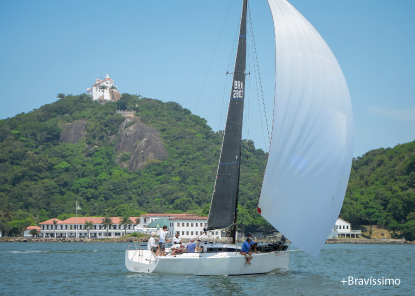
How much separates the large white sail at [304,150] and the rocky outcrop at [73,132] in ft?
541

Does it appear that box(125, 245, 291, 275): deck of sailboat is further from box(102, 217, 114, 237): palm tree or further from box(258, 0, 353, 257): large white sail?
box(102, 217, 114, 237): palm tree

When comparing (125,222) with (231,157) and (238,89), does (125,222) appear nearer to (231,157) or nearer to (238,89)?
(231,157)

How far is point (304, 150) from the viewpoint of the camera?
60.0 ft

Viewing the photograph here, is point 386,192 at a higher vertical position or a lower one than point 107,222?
higher

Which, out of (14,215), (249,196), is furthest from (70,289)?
(249,196)

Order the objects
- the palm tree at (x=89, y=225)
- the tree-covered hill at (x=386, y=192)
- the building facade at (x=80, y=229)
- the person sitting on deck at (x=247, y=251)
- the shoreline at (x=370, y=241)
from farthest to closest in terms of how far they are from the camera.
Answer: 1. the building facade at (x=80, y=229)
2. the palm tree at (x=89, y=225)
3. the tree-covered hill at (x=386, y=192)
4. the shoreline at (x=370, y=241)
5. the person sitting on deck at (x=247, y=251)

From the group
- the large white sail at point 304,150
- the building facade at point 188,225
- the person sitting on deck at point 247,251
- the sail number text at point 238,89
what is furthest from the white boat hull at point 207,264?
the building facade at point 188,225

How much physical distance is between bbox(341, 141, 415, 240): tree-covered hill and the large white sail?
71726 millimetres

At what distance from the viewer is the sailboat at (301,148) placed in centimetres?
1836

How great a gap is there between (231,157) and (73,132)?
167 meters

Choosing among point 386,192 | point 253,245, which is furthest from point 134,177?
point 253,245

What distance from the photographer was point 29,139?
169125 mm

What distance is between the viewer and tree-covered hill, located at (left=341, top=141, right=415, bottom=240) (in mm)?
88562

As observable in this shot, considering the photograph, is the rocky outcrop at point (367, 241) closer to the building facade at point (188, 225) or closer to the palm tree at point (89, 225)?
the building facade at point (188, 225)
